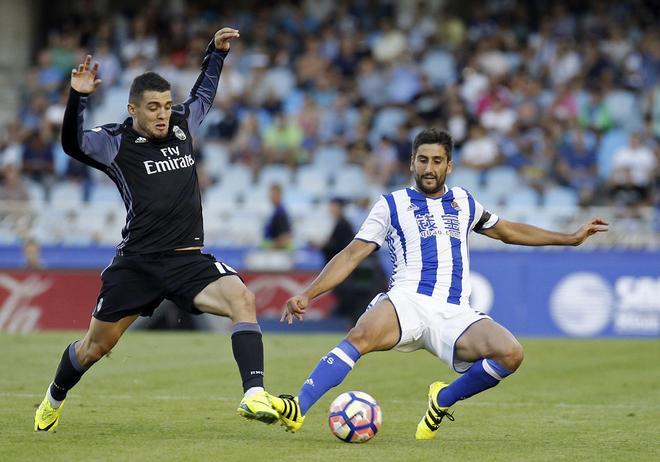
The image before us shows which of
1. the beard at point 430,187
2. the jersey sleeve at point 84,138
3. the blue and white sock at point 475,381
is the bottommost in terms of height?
the blue and white sock at point 475,381

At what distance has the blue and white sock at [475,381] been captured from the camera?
829 centimetres

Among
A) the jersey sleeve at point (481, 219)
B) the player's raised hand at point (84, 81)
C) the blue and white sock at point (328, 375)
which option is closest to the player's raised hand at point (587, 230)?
the jersey sleeve at point (481, 219)

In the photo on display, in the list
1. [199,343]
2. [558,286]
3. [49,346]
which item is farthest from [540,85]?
[49,346]

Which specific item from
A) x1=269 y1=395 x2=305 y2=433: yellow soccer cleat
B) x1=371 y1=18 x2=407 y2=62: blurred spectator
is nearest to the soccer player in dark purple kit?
x1=269 y1=395 x2=305 y2=433: yellow soccer cleat

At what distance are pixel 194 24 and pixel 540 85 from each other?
768 centimetres

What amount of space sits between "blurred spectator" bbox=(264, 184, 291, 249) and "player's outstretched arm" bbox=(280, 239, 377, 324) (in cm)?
1138

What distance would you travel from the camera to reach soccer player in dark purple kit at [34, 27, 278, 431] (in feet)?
27.7

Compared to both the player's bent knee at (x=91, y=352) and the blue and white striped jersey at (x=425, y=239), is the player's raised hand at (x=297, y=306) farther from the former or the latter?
the player's bent knee at (x=91, y=352)

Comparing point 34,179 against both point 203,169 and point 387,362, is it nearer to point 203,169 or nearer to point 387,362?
point 203,169

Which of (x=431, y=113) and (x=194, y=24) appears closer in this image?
(x=431, y=113)

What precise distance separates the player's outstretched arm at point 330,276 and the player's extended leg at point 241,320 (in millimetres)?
238

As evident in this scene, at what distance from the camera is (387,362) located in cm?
1488

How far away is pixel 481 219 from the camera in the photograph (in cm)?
900

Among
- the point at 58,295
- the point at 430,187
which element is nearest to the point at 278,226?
the point at 58,295
